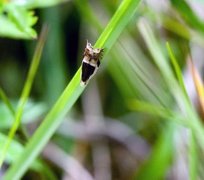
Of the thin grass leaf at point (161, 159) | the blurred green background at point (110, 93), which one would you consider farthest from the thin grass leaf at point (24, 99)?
the thin grass leaf at point (161, 159)

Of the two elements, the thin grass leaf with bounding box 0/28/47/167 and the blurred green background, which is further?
the blurred green background

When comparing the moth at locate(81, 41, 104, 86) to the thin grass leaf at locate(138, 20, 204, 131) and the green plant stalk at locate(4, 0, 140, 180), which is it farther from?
the thin grass leaf at locate(138, 20, 204, 131)

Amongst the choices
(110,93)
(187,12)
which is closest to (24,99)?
(187,12)

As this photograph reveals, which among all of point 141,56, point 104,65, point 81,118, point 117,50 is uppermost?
point 117,50

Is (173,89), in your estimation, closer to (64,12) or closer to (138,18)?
(138,18)

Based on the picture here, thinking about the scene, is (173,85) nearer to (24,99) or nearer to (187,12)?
(187,12)

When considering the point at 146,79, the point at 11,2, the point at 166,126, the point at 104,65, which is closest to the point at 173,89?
the point at 146,79

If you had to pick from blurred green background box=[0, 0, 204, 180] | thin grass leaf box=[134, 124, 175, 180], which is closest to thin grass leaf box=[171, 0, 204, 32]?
blurred green background box=[0, 0, 204, 180]
